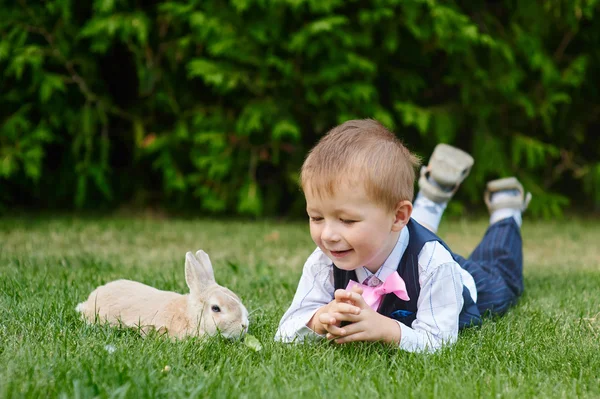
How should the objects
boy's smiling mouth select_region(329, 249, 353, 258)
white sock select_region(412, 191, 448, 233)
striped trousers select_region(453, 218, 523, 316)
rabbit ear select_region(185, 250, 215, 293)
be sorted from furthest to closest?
1. white sock select_region(412, 191, 448, 233)
2. striped trousers select_region(453, 218, 523, 316)
3. rabbit ear select_region(185, 250, 215, 293)
4. boy's smiling mouth select_region(329, 249, 353, 258)

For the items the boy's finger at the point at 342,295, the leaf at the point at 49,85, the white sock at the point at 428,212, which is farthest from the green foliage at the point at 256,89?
the boy's finger at the point at 342,295

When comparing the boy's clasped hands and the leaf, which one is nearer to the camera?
the boy's clasped hands

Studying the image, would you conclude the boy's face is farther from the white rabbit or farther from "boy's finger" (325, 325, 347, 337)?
the white rabbit

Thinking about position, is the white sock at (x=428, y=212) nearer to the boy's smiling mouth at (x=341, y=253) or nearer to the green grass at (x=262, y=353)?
the green grass at (x=262, y=353)

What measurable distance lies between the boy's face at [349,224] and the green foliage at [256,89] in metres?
3.83

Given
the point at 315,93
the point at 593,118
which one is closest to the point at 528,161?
the point at 593,118

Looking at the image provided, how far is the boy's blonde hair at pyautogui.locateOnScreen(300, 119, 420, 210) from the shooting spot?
211cm

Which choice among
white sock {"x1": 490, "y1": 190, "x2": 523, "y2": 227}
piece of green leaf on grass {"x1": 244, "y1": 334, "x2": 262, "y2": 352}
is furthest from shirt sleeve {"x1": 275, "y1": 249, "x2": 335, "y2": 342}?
white sock {"x1": 490, "y1": 190, "x2": 523, "y2": 227}

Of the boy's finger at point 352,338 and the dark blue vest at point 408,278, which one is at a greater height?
the dark blue vest at point 408,278

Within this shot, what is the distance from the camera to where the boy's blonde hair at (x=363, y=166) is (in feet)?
6.93

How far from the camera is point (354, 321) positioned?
2.11 m

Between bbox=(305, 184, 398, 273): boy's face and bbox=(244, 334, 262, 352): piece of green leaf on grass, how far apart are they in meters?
0.37

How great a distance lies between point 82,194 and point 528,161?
4.25 meters

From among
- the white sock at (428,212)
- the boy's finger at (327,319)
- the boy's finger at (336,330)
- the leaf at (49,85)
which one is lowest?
the boy's finger at (336,330)
